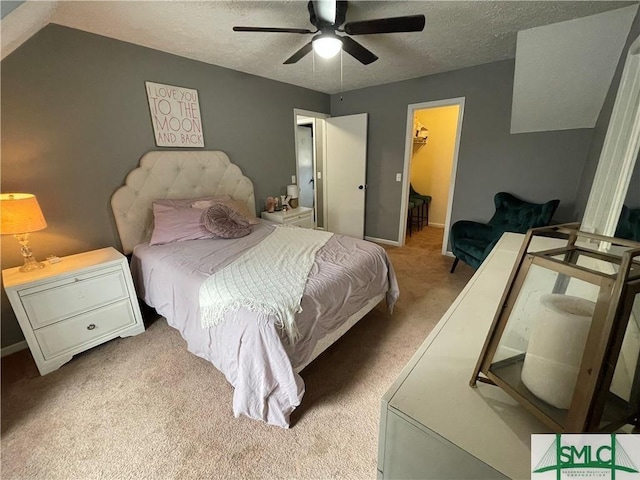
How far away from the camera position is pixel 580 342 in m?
0.50

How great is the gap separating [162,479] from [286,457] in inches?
22.4

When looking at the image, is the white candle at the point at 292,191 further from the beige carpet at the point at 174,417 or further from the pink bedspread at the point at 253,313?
the beige carpet at the point at 174,417

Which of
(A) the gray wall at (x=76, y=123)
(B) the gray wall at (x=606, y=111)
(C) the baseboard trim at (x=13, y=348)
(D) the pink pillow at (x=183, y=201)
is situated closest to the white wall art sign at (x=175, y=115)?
(A) the gray wall at (x=76, y=123)

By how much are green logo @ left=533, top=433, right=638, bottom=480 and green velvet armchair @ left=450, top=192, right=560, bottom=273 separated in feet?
7.73

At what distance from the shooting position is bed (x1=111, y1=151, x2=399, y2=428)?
1.35 metres

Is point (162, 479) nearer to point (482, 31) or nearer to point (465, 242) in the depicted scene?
point (465, 242)

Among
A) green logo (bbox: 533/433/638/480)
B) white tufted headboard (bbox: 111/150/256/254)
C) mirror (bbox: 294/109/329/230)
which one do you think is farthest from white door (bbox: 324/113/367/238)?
green logo (bbox: 533/433/638/480)

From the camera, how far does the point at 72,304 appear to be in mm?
1853

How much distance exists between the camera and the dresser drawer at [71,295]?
1709mm

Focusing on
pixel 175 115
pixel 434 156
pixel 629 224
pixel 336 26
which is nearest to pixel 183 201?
Answer: pixel 175 115

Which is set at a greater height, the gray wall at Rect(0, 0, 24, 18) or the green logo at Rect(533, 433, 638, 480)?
the gray wall at Rect(0, 0, 24, 18)

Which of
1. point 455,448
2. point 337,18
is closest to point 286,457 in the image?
point 455,448

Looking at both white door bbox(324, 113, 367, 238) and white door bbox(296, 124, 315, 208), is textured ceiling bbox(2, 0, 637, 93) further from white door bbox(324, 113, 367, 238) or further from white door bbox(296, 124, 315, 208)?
white door bbox(296, 124, 315, 208)

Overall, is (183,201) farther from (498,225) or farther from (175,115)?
(498,225)
